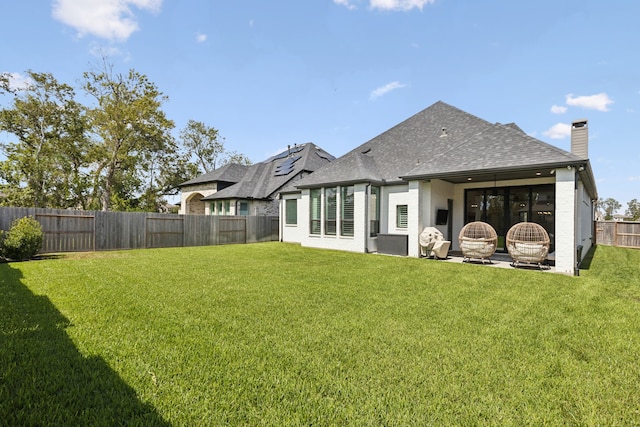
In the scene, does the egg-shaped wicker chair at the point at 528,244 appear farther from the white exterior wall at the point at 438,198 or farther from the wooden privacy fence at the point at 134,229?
the wooden privacy fence at the point at 134,229

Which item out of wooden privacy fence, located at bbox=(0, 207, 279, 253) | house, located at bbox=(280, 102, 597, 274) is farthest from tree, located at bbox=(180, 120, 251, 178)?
house, located at bbox=(280, 102, 597, 274)

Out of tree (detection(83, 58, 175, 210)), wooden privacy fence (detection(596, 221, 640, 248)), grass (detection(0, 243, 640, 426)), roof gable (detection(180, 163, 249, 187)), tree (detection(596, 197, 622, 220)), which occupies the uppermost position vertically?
tree (detection(83, 58, 175, 210))

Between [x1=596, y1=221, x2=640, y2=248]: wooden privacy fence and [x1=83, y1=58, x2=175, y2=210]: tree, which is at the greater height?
[x1=83, y1=58, x2=175, y2=210]: tree

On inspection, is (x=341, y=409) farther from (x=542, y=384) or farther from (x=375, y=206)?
(x=375, y=206)

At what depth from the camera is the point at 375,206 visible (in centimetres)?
1318

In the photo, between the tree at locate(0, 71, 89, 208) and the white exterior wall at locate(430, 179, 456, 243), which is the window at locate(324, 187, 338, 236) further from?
the tree at locate(0, 71, 89, 208)

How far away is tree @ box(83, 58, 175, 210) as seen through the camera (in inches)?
936

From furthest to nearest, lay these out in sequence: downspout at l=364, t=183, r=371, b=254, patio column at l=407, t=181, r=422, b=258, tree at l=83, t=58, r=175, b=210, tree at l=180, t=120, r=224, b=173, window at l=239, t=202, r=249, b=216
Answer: tree at l=180, t=120, r=224, b=173 < tree at l=83, t=58, r=175, b=210 < window at l=239, t=202, r=249, b=216 < downspout at l=364, t=183, r=371, b=254 < patio column at l=407, t=181, r=422, b=258

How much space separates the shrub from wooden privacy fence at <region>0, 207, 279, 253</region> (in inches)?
55.0

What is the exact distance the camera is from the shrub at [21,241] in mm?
9555

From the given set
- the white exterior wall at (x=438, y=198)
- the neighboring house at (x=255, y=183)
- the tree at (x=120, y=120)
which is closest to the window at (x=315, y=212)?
the white exterior wall at (x=438, y=198)

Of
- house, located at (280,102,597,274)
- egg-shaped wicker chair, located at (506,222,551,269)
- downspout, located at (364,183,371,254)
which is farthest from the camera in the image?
downspout, located at (364,183,371,254)

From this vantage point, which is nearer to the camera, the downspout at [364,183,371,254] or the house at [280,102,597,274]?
the house at [280,102,597,274]

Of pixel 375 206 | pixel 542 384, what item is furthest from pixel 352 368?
pixel 375 206
